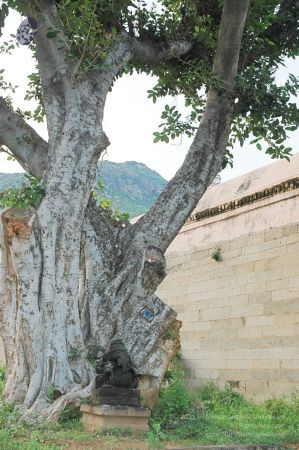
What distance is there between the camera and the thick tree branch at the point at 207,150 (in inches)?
284

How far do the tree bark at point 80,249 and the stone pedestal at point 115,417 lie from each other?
1.24 ft

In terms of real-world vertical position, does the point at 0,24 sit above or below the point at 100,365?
above

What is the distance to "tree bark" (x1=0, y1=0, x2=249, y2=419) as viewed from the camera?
6.45 meters

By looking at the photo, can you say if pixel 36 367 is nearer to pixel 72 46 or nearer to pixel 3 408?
pixel 3 408

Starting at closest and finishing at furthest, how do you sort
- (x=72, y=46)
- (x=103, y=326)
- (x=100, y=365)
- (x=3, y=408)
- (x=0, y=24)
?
1. (x=0, y=24)
2. (x=100, y=365)
3. (x=3, y=408)
4. (x=103, y=326)
5. (x=72, y=46)

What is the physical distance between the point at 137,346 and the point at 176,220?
1528 millimetres

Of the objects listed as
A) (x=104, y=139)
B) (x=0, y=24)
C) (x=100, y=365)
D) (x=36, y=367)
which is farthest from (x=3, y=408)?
(x=0, y=24)

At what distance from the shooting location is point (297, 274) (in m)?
8.09

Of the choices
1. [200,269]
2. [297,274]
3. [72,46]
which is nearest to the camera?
[72,46]

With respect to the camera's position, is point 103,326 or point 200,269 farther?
→ point 200,269

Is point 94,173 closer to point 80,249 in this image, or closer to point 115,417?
point 80,249

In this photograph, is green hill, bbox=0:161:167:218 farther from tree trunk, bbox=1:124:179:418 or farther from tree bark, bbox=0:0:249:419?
tree trunk, bbox=1:124:179:418

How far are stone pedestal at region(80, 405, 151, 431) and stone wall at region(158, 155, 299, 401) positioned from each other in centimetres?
281

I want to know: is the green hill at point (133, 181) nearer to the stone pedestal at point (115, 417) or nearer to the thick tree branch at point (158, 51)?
the thick tree branch at point (158, 51)
